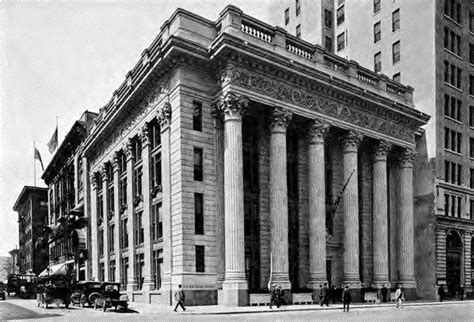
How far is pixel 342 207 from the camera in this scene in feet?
137

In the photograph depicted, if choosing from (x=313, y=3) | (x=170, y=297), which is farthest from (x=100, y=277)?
(x=313, y=3)

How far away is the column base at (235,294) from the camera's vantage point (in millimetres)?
30547

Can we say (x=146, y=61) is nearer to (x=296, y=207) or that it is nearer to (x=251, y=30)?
(x=251, y=30)

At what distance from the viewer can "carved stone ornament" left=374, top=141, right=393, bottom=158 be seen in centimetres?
4369

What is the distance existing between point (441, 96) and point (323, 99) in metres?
16.9

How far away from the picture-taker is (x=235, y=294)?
30.6m

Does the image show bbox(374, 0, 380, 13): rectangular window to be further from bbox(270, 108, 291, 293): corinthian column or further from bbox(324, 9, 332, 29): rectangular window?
bbox(270, 108, 291, 293): corinthian column

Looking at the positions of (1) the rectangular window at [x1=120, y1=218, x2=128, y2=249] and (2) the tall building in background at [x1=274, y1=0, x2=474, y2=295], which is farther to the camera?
(2) the tall building in background at [x1=274, y1=0, x2=474, y2=295]

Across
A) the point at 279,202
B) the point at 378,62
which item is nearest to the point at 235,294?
the point at 279,202

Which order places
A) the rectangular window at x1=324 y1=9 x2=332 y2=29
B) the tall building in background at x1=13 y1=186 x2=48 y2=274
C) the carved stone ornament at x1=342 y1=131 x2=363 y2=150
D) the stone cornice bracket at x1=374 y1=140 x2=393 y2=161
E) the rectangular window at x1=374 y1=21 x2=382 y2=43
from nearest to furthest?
the carved stone ornament at x1=342 y1=131 x2=363 y2=150 → the stone cornice bracket at x1=374 y1=140 x2=393 y2=161 → the rectangular window at x1=374 y1=21 x2=382 y2=43 → the rectangular window at x1=324 y1=9 x2=332 y2=29 → the tall building in background at x1=13 y1=186 x2=48 y2=274

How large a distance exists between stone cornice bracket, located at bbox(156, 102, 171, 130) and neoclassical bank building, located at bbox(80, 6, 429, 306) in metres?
0.15

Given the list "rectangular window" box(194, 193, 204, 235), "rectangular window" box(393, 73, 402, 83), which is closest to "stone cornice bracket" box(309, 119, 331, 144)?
"rectangular window" box(194, 193, 204, 235)

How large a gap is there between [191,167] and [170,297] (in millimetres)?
8614

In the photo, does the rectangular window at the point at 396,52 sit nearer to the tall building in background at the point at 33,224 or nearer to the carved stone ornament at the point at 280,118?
the carved stone ornament at the point at 280,118
